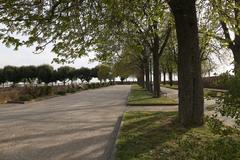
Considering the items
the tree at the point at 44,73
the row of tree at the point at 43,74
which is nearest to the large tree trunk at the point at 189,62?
the row of tree at the point at 43,74

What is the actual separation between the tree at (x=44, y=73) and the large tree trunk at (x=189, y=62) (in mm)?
97965

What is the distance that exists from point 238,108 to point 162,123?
740 centimetres

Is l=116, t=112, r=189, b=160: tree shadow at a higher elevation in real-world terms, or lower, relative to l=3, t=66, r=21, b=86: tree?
lower

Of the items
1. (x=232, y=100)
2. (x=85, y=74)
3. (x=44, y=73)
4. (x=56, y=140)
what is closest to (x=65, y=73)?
(x=85, y=74)

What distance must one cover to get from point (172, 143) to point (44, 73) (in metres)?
101

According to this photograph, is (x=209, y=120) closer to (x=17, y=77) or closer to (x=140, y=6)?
(x=140, y=6)

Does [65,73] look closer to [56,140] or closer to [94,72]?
[94,72]

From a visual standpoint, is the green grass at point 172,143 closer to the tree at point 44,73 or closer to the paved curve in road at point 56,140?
the paved curve in road at point 56,140

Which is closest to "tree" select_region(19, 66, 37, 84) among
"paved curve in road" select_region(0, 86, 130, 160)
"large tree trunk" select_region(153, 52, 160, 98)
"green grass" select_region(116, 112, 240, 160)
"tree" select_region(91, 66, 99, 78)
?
"tree" select_region(91, 66, 99, 78)

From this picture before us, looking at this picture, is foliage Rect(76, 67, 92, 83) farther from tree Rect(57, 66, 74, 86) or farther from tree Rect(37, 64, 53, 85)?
tree Rect(37, 64, 53, 85)

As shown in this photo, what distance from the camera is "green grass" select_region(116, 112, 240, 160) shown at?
25.5ft

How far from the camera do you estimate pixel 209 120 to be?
739 cm

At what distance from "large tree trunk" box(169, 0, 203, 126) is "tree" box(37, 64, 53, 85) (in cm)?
9796

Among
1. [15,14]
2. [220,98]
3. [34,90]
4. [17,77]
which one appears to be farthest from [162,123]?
[17,77]
